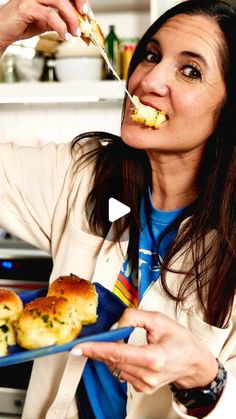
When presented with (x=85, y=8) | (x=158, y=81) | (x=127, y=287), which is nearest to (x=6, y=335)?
(x=127, y=287)

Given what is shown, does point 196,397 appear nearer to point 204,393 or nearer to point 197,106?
point 204,393

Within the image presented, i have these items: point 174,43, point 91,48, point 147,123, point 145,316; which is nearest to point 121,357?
point 145,316

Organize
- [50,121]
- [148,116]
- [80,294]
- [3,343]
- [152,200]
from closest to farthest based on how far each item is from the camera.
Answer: [3,343] → [80,294] → [148,116] → [152,200] → [50,121]

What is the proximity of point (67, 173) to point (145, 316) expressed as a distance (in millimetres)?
695

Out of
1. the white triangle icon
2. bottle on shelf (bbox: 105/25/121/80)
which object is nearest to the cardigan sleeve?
the white triangle icon

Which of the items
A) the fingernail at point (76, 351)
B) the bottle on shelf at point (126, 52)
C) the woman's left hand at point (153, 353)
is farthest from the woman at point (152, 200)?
the bottle on shelf at point (126, 52)

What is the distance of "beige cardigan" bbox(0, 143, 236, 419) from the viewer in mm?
1240

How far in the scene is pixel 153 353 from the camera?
86cm

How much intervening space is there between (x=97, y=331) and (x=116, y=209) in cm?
46

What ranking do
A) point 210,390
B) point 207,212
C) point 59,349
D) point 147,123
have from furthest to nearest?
point 207,212 → point 147,123 → point 210,390 → point 59,349

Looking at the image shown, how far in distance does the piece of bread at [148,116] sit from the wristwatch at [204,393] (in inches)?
20.5

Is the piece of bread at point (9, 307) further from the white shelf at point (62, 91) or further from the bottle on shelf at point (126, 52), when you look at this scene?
the bottle on shelf at point (126, 52)

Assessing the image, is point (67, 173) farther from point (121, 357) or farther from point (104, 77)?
point (104, 77)

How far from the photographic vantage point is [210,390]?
1029 mm
